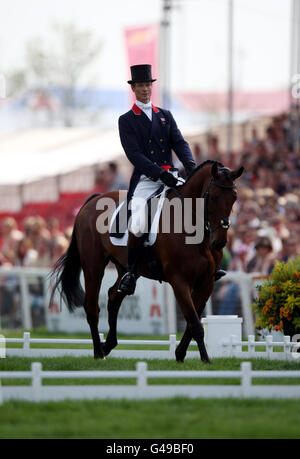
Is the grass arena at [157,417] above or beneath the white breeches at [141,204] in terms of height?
beneath

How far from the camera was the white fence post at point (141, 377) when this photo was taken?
28.1 ft

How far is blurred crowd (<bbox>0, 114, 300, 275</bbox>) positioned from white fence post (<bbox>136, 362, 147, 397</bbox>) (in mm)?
6814

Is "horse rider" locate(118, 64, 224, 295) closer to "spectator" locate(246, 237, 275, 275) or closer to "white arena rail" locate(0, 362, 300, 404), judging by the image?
"white arena rail" locate(0, 362, 300, 404)

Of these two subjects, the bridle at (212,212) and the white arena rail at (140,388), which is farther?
the bridle at (212,212)

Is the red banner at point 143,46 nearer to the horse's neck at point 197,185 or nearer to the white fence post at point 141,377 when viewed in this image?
the horse's neck at point 197,185

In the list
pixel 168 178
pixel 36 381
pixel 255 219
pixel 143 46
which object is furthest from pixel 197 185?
pixel 143 46

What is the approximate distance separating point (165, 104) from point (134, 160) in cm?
1858

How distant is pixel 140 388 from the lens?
343 inches

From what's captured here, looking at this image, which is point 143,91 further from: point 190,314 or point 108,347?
point 108,347

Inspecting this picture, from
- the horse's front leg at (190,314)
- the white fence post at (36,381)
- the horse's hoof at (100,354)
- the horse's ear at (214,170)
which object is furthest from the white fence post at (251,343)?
the white fence post at (36,381)

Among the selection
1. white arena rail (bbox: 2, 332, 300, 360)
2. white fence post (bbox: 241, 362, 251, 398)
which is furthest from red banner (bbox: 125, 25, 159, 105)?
white fence post (bbox: 241, 362, 251, 398)

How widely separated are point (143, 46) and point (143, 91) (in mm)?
17715

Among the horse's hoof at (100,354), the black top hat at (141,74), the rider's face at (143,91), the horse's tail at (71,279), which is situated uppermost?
the black top hat at (141,74)

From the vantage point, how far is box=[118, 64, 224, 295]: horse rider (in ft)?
37.8
